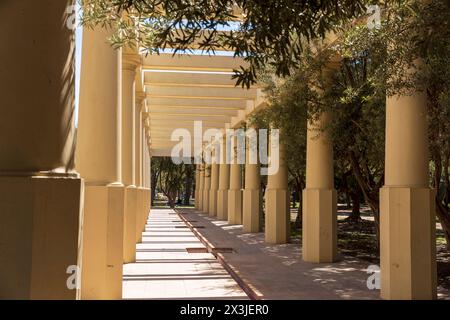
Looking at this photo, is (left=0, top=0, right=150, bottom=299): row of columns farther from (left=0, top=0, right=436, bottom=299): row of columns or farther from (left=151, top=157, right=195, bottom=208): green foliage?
(left=151, top=157, right=195, bottom=208): green foliage

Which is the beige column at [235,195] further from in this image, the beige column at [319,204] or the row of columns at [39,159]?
the row of columns at [39,159]

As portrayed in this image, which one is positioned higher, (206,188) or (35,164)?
(35,164)

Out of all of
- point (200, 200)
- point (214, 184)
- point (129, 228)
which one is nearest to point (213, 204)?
point (214, 184)

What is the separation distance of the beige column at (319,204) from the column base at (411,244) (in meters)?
5.11

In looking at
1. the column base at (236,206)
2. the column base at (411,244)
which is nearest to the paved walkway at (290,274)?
the column base at (411,244)

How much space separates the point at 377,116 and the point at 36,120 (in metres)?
9.82

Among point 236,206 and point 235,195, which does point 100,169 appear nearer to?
point 235,195

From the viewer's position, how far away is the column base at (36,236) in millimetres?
3248

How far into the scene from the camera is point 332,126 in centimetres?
1345

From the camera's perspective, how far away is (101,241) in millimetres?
7816

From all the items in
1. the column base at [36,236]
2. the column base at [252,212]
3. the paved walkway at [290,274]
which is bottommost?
the paved walkway at [290,274]

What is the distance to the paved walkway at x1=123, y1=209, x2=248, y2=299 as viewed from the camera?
9.30 metres

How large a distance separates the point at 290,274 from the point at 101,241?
5.39m
